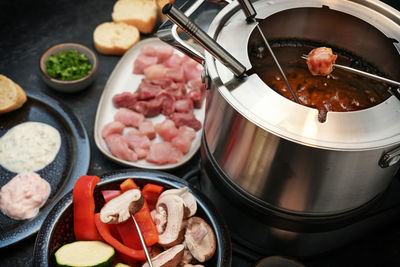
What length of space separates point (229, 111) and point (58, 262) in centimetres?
66

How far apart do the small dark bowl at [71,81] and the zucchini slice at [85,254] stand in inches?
39.5

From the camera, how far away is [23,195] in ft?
5.01

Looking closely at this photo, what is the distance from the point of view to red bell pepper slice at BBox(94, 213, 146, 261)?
116cm

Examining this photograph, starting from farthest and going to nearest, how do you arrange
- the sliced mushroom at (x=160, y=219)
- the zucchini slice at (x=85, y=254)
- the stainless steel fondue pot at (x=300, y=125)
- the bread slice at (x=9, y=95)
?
the bread slice at (x=9, y=95)
the sliced mushroom at (x=160, y=219)
the zucchini slice at (x=85, y=254)
the stainless steel fondue pot at (x=300, y=125)

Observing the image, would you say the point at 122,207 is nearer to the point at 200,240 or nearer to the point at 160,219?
the point at 160,219

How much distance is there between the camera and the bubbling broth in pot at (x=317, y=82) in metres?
1.24

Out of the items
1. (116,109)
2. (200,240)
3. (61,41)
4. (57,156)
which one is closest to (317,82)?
(200,240)

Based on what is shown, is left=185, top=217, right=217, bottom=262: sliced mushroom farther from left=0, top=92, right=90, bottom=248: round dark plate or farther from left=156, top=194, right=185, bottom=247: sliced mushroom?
left=0, top=92, right=90, bottom=248: round dark plate

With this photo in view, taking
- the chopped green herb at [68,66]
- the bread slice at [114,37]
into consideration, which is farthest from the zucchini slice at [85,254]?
the bread slice at [114,37]

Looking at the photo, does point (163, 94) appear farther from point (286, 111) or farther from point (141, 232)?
point (286, 111)

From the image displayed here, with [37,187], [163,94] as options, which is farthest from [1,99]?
[163,94]

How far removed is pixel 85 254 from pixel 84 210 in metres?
0.13

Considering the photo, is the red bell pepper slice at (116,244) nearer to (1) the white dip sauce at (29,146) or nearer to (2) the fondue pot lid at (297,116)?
(2) the fondue pot lid at (297,116)

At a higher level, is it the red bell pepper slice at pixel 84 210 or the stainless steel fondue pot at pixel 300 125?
the stainless steel fondue pot at pixel 300 125
